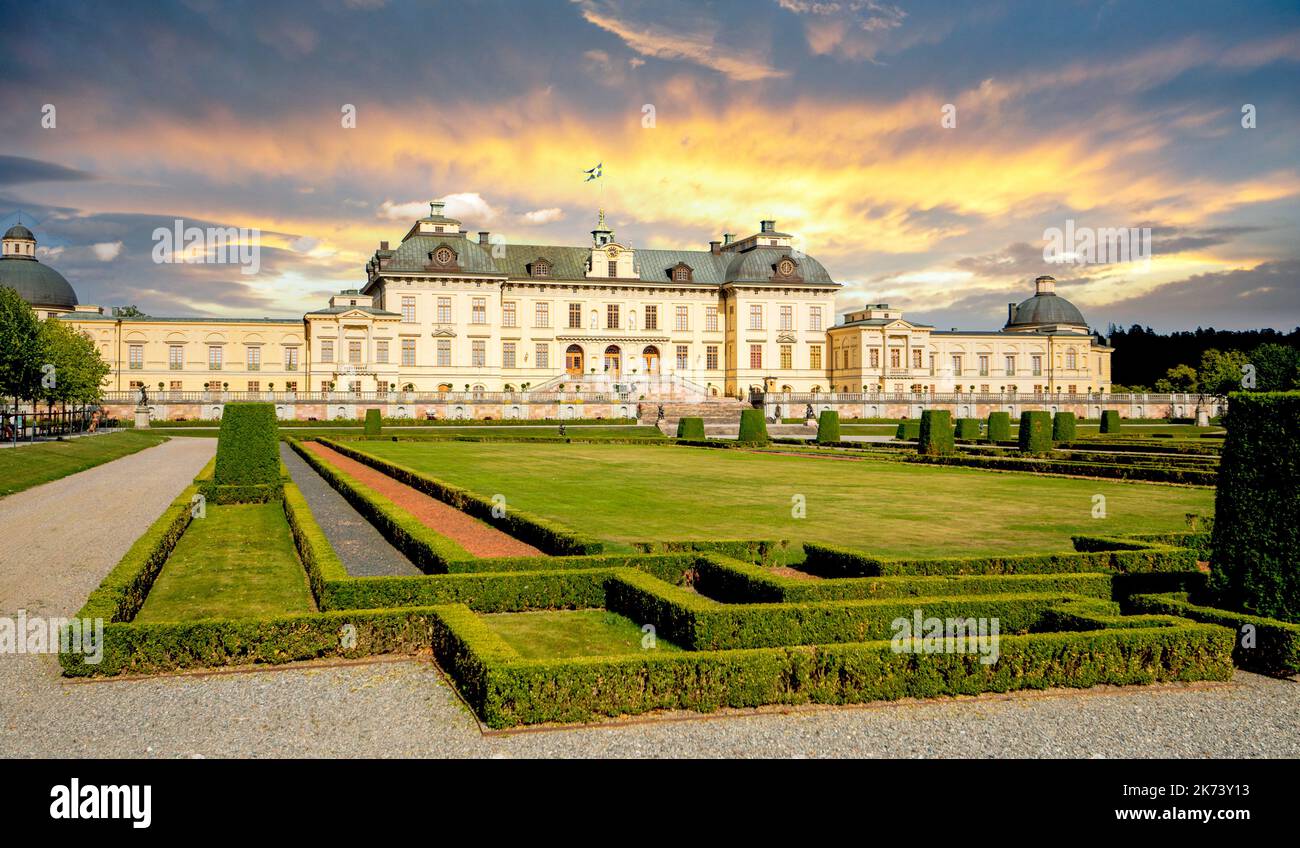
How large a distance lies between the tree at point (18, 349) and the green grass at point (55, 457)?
10.4 ft

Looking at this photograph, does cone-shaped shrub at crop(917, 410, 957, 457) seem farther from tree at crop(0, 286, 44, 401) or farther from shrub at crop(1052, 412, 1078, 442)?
tree at crop(0, 286, 44, 401)

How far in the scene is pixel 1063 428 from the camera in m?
35.1

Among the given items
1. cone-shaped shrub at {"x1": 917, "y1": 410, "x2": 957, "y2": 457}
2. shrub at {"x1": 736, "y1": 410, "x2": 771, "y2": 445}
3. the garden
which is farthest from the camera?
shrub at {"x1": 736, "y1": 410, "x2": 771, "y2": 445}

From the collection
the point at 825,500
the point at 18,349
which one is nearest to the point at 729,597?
the point at 825,500

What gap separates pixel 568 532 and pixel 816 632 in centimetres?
435

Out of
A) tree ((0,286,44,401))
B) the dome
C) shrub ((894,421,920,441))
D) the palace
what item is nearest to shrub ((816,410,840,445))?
shrub ((894,421,920,441))

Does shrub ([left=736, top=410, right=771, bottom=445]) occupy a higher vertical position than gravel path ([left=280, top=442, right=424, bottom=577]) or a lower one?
higher

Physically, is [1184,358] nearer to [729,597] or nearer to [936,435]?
[936,435]

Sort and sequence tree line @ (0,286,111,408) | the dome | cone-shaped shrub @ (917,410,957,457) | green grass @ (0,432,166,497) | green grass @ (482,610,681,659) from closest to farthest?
green grass @ (482,610,681,659) → green grass @ (0,432,166,497) → cone-shaped shrub @ (917,410,957,457) → tree line @ (0,286,111,408) → the dome

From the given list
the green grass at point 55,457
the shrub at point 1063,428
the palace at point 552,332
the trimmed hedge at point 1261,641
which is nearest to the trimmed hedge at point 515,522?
the trimmed hedge at point 1261,641

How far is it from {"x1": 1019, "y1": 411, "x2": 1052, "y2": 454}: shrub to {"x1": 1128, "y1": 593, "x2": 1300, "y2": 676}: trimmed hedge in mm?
23442

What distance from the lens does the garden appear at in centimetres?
673

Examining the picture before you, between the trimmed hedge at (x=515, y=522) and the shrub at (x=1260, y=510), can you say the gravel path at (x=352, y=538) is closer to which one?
the trimmed hedge at (x=515, y=522)
